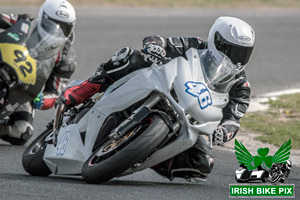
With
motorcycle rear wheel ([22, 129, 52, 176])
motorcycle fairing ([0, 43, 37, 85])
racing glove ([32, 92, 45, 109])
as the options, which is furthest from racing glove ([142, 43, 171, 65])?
racing glove ([32, 92, 45, 109])

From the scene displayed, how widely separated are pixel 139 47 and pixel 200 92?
11.8m

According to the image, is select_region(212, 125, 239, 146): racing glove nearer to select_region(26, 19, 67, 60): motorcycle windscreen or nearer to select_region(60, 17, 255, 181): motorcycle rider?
select_region(60, 17, 255, 181): motorcycle rider

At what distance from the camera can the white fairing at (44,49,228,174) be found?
5.91 metres

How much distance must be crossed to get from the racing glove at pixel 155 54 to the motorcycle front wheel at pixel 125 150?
668mm

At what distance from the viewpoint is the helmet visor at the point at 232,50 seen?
6.21 m

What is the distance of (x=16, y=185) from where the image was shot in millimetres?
6043

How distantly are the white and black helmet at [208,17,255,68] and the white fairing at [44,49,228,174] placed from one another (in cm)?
20

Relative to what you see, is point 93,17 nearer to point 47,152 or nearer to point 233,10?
point 233,10

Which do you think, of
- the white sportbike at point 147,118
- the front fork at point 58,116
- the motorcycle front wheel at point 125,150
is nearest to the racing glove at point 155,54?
the white sportbike at point 147,118

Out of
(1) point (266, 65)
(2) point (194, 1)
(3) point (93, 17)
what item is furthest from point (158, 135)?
(2) point (194, 1)

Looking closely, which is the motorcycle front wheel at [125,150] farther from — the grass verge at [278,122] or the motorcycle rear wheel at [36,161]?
the grass verge at [278,122]

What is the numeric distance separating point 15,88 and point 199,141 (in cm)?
261

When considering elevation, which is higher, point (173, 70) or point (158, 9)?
point (173, 70)

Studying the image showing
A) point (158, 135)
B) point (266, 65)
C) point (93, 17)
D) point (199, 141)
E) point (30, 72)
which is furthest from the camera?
point (93, 17)
